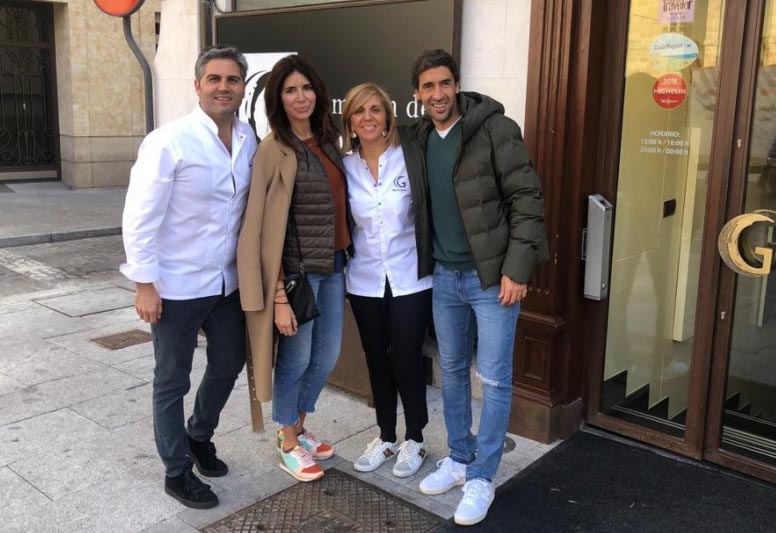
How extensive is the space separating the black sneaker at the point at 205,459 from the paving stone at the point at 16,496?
66 cm

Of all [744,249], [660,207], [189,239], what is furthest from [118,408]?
[744,249]

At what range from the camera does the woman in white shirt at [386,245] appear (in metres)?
3.28

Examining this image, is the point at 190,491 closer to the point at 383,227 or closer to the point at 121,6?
the point at 383,227

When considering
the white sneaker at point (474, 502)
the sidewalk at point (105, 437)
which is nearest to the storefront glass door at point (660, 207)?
the sidewalk at point (105, 437)

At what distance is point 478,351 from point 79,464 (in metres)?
2.05

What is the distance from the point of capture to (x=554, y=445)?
399 centimetres

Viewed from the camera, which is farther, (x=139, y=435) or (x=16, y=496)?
(x=139, y=435)

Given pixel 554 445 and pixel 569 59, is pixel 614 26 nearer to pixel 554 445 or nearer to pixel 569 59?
pixel 569 59

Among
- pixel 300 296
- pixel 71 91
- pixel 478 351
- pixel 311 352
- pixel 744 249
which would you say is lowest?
pixel 311 352

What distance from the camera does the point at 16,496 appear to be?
3.42m

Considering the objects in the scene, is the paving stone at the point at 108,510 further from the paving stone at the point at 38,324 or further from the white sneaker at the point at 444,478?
the paving stone at the point at 38,324

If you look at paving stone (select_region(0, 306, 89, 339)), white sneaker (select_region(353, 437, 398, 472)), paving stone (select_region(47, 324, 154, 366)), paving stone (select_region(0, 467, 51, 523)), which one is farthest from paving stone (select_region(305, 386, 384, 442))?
paving stone (select_region(0, 306, 89, 339))

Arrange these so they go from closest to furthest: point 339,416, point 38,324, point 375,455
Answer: point 375,455
point 339,416
point 38,324

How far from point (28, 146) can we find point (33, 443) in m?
12.5
